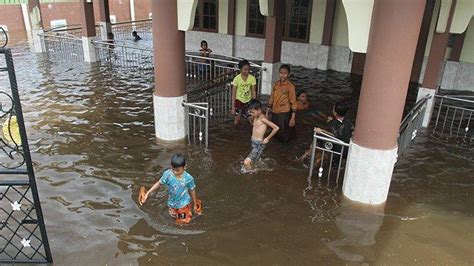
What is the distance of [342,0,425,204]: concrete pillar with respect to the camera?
5.64m

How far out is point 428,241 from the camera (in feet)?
19.0

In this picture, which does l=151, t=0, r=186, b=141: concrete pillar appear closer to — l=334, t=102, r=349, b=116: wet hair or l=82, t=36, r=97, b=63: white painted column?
l=334, t=102, r=349, b=116: wet hair

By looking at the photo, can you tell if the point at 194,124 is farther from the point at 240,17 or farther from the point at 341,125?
the point at 240,17

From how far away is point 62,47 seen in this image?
18.7 metres

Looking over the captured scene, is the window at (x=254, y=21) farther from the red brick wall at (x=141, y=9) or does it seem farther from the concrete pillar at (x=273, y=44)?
the red brick wall at (x=141, y=9)

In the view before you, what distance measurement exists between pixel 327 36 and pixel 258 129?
33.1 ft

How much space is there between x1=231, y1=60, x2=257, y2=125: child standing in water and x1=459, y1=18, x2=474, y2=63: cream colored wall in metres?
8.79

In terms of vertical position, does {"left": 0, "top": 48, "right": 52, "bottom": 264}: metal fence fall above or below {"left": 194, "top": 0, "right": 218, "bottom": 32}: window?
below

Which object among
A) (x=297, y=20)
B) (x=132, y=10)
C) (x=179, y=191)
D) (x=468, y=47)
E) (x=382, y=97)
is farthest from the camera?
(x=132, y=10)

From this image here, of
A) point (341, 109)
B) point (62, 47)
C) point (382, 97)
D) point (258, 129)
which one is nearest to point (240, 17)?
point (62, 47)

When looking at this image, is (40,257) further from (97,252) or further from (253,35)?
(253,35)

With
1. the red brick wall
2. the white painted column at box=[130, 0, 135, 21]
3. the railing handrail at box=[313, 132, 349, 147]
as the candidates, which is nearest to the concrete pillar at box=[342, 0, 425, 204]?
the railing handrail at box=[313, 132, 349, 147]

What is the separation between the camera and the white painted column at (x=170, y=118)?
8.78m

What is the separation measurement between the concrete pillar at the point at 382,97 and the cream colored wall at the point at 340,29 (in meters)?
10.4
